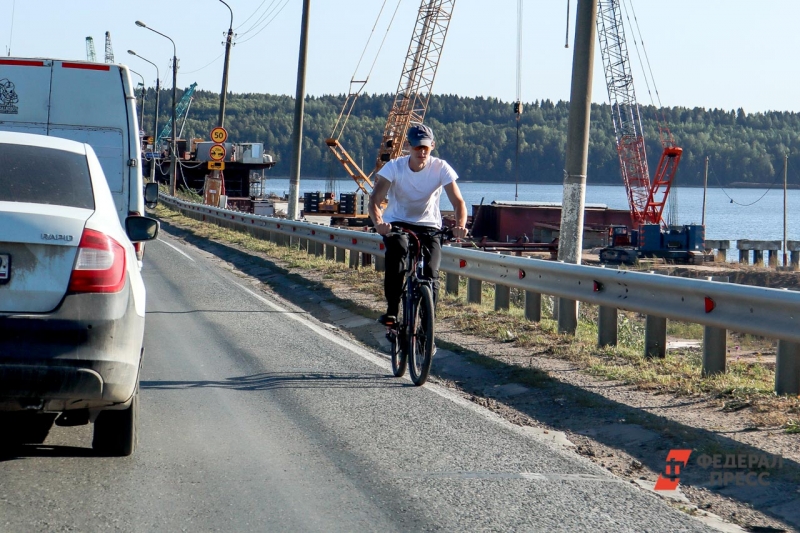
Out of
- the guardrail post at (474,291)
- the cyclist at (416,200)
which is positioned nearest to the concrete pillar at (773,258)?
the guardrail post at (474,291)

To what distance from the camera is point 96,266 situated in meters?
4.48

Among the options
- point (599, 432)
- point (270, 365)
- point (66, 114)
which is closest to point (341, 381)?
point (270, 365)

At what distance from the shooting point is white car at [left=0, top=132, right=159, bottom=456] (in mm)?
4316

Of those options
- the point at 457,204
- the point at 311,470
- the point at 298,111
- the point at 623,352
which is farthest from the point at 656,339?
the point at 298,111

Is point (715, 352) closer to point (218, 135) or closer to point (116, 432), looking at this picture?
point (116, 432)

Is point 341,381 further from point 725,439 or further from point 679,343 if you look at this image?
point 679,343

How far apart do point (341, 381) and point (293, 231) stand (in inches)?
550

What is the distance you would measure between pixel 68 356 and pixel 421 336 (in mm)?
3343

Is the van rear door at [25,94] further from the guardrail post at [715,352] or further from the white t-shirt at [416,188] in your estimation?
the guardrail post at [715,352]

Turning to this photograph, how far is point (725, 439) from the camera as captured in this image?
18.5 ft

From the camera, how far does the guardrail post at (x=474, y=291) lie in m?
11.9

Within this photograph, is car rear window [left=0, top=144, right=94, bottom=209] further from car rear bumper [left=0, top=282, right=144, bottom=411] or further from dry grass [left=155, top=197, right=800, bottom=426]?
dry grass [left=155, top=197, right=800, bottom=426]

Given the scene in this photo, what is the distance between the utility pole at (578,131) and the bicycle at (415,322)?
134 inches

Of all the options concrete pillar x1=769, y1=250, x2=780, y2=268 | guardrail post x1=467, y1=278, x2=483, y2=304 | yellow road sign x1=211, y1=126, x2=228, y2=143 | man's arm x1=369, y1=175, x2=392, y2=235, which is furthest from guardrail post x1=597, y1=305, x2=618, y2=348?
concrete pillar x1=769, y1=250, x2=780, y2=268
